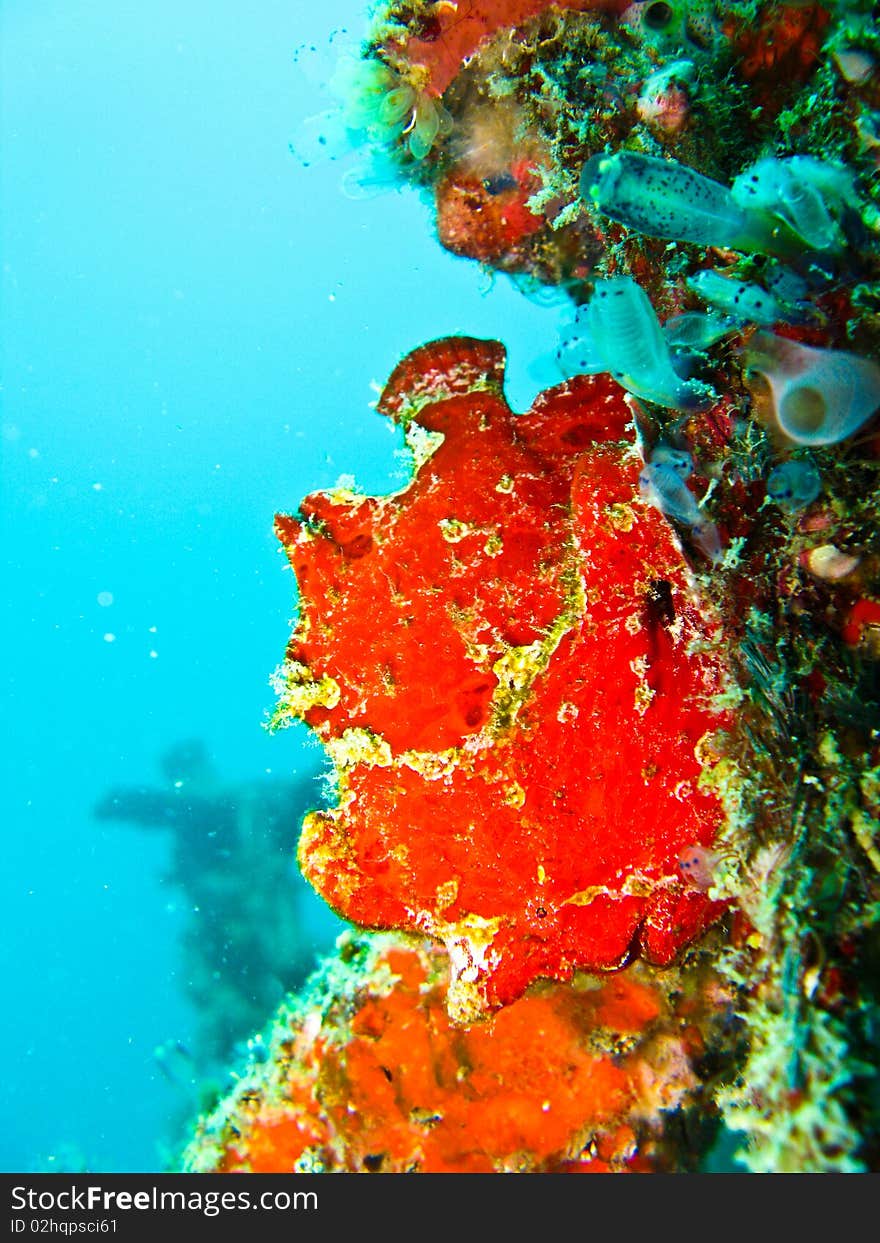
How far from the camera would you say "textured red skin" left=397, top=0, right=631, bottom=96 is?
10.7ft

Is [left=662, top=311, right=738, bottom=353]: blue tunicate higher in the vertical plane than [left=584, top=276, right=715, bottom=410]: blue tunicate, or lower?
higher

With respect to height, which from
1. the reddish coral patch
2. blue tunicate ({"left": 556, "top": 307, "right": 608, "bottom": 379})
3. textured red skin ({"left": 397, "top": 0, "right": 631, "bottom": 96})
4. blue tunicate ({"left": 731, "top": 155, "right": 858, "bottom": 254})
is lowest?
the reddish coral patch

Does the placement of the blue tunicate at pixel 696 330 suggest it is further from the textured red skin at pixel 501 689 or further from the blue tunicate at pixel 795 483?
the blue tunicate at pixel 795 483

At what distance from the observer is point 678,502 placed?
2504mm

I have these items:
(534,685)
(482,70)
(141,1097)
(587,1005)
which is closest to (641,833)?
(534,685)

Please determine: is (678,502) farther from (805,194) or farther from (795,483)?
(805,194)

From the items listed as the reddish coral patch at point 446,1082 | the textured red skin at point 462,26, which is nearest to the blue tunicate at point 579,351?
the textured red skin at point 462,26

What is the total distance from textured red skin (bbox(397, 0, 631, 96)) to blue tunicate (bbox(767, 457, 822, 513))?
2.65 metres

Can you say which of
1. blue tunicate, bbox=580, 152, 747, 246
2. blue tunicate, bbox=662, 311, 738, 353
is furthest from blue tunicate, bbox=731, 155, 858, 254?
blue tunicate, bbox=662, 311, 738, 353

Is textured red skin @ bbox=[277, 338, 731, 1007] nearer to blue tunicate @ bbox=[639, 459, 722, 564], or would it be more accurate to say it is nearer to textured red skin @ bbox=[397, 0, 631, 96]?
blue tunicate @ bbox=[639, 459, 722, 564]

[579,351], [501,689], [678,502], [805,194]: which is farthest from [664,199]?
[501,689]

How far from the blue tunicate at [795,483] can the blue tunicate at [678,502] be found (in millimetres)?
256

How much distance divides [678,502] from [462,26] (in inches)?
118
